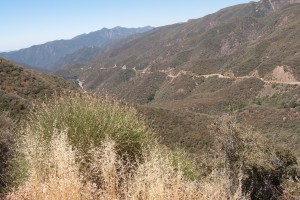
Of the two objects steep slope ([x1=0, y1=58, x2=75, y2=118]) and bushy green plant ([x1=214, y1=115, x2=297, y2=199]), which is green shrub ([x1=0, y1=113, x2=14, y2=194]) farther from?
steep slope ([x1=0, y1=58, x2=75, y2=118])

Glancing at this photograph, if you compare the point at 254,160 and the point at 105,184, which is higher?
the point at 105,184

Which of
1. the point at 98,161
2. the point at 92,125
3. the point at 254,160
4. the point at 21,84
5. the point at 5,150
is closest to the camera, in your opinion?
the point at 98,161

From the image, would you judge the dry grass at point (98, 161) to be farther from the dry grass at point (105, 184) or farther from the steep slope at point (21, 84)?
the steep slope at point (21, 84)

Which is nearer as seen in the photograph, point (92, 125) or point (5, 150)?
point (92, 125)

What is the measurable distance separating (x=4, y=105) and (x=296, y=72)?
9373 centimetres

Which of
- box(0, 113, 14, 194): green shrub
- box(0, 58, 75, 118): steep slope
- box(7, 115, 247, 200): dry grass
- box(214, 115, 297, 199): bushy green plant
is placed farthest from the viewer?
box(0, 58, 75, 118): steep slope

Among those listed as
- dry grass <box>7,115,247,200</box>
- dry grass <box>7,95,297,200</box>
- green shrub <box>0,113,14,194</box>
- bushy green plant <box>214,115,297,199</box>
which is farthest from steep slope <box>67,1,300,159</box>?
dry grass <box>7,115,247,200</box>

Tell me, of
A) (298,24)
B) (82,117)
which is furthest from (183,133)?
(298,24)

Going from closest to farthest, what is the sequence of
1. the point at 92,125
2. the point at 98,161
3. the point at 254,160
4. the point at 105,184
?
the point at 105,184 → the point at 98,161 → the point at 92,125 → the point at 254,160

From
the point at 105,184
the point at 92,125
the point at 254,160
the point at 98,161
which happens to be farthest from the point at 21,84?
the point at 105,184

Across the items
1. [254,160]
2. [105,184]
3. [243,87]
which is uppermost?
[105,184]

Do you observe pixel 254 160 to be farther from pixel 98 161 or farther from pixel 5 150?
pixel 98 161

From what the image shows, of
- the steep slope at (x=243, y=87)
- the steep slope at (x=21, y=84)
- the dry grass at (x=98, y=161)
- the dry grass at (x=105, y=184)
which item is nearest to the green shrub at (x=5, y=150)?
the dry grass at (x=98, y=161)

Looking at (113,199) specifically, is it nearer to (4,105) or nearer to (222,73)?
(4,105)
